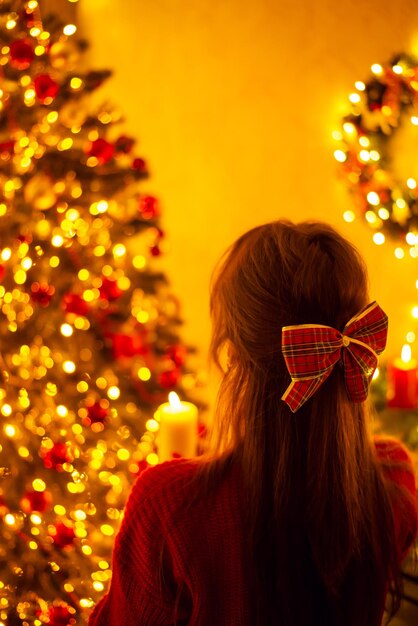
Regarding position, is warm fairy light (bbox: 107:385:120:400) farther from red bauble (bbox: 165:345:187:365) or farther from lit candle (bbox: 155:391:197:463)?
lit candle (bbox: 155:391:197:463)

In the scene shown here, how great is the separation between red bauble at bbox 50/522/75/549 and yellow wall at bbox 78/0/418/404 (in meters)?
1.38

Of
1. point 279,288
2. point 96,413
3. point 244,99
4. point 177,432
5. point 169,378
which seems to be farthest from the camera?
point 244,99

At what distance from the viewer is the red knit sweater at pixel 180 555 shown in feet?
2.71

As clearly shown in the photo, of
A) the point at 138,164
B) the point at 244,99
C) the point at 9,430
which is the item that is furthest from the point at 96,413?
the point at 244,99

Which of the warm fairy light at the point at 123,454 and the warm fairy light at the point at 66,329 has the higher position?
the warm fairy light at the point at 66,329

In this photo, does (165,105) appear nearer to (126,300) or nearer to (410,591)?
(126,300)

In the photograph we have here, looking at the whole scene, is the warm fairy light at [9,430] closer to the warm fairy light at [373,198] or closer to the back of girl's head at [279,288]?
the back of girl's head at [279,288]

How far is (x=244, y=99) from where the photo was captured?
248 centimetres

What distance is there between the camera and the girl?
0.82 metres

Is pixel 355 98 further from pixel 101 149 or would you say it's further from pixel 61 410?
pixel 61 410

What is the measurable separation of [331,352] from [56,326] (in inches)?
39.0

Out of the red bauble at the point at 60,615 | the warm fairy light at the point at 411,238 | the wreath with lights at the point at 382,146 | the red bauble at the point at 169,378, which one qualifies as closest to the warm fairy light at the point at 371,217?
the wreath with lights at the point at 382,146

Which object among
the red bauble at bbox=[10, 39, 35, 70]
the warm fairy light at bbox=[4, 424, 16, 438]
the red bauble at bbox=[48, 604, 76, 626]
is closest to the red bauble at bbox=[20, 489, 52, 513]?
the warm fairy light at bbox=[4, 424, 16, 438]

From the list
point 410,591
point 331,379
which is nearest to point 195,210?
point 410,591
